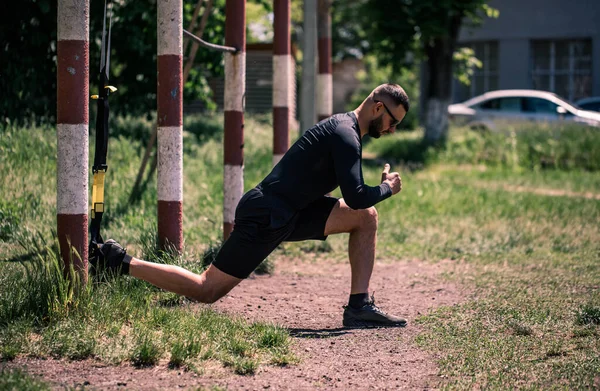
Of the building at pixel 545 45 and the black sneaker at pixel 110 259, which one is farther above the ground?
the building at pixel 545 45

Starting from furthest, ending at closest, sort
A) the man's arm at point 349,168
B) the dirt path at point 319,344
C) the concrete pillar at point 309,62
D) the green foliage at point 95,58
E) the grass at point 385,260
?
1. the green foliage at point 95,58
2. the concrete pillar at point 309,62
3. the man's arm at point 349,168
4. the grass at point 385,260
5. the dirt path at point 319,344

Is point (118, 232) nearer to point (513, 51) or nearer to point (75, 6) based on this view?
point (75, 6)

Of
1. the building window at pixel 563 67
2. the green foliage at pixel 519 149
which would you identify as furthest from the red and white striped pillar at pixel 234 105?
the building window at pixel 563 67

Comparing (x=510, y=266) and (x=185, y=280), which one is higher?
(x=185, y=280)

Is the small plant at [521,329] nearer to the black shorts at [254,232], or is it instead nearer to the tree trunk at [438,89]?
the black shorts at [254,232]

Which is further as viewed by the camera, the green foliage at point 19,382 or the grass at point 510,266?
the grass at point 510,266

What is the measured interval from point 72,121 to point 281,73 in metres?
3.84

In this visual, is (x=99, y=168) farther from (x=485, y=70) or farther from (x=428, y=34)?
(x=485, y=70)

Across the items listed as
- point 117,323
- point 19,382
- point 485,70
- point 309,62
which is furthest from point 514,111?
point 19,382

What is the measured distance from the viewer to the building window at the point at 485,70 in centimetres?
2983

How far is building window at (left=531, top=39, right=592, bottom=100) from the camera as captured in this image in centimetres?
2855

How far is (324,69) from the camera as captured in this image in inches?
425

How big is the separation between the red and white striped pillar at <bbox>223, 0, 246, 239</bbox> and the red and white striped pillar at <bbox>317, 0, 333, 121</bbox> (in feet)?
10.4

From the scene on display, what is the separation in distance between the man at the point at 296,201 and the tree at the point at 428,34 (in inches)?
565
